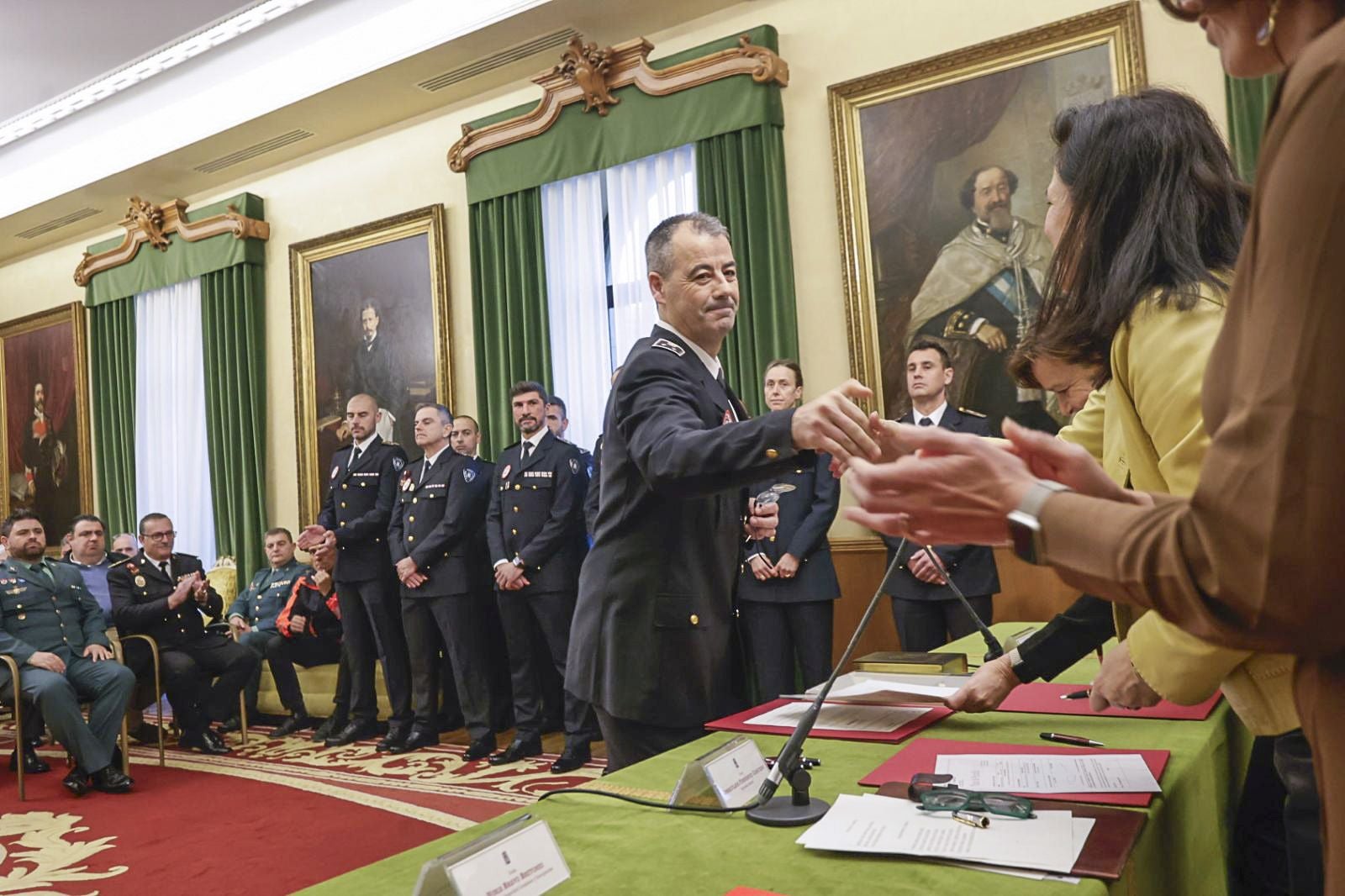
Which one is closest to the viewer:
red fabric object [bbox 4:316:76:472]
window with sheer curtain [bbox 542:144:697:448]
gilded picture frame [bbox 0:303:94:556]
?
window with sheer curtain [bbox 542:144:697:448]

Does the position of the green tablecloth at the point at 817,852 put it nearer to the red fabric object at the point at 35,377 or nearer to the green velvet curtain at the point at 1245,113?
the green velvet curtain at the point at 1245,113

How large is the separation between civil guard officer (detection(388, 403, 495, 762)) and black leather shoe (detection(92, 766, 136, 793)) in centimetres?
131

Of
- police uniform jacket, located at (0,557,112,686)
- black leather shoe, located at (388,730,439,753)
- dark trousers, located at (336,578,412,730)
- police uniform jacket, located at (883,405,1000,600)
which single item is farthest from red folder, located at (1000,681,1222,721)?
police uniform jacket, located at (0,557,112,686)

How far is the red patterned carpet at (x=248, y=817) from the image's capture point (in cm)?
367

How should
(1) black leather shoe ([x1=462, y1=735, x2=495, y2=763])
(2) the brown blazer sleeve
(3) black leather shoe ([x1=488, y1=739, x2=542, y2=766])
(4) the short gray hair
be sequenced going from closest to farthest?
(2) the brown blazer sleeve → (4) the short gray hair → (3) black leather shoe ([x1=488, y1=739, x2=542, y2=766]) → (1) black leather shoe ([x1=462, y1=735, x2=495, y2=763])

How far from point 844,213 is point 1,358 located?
8.93 m

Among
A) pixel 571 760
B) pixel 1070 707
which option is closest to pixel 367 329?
pixel 571 760

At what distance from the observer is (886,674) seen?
2352mm

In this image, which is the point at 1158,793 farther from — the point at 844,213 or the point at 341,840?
the point at 844,213

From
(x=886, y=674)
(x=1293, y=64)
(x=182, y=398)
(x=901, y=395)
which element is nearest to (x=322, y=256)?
(x=182, y=398)

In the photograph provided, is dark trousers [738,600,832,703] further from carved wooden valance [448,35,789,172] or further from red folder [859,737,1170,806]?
red folder [859,737,1170,806]

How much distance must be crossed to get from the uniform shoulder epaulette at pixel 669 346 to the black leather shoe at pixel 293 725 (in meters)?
5.31

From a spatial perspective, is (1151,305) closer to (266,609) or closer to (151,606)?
(151,606)

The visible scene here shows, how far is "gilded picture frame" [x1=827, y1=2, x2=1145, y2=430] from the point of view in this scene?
5.11 m
